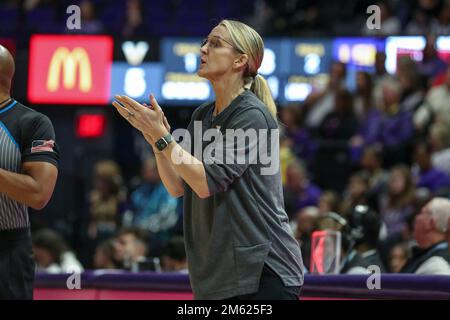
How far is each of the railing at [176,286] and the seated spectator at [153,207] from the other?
13.8 ft

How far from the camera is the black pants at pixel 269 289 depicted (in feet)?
11.9

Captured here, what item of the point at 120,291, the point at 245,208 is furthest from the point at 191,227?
the point at 120,291

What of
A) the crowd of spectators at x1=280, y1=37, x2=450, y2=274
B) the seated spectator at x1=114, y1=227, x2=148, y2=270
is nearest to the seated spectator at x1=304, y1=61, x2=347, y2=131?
the crowd of spectators at x1=280, y1=37, x2=450, y2=274

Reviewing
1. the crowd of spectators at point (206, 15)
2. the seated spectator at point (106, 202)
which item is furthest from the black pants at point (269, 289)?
the crowd of spectators at point (206, 15)

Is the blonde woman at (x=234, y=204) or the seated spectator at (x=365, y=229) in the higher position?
the blonde woman at (x=234, y=204)

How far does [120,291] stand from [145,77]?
6516 mm

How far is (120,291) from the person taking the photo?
6.20m

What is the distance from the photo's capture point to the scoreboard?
40.2ft

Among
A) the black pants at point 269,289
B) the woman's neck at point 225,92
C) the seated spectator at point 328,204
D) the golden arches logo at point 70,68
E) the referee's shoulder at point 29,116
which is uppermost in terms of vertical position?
the golden arches logo at point 70,68

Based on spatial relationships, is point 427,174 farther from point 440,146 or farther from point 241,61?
point 241,61

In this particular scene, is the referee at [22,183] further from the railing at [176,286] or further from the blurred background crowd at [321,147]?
the blurred background crowd at [321,147]

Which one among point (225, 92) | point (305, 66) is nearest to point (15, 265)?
point (225, 92)

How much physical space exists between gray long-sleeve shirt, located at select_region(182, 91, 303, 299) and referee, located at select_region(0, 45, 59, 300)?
566 millimetres

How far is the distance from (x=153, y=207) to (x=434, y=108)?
3.27m
